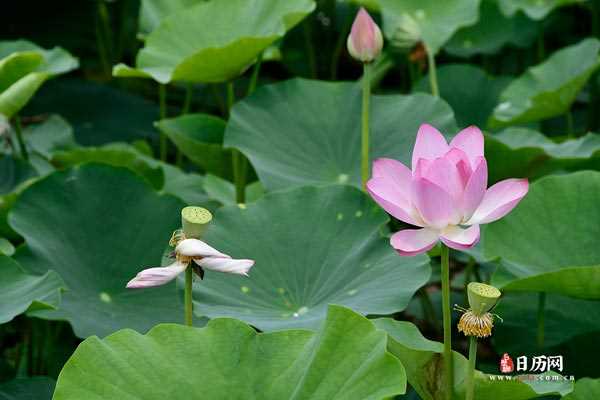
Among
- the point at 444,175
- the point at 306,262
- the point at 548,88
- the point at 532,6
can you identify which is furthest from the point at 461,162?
the point at 532,6

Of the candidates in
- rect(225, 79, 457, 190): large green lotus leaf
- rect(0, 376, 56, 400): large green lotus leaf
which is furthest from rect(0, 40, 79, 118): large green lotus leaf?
rect(0, 376, 56, 400): large green lotus leaf

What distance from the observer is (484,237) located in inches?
60.8

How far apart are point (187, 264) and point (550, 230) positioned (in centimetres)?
69

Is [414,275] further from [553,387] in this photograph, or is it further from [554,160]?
[554,160]

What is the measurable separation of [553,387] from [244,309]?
463 mm

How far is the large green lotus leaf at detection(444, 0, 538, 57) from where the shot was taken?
2912mm

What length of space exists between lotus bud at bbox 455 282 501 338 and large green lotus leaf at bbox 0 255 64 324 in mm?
623

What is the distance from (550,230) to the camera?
5.13 ft

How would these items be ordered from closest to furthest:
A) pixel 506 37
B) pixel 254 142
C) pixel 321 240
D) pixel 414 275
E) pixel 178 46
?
pixel 414 275 → pixel 321 240 → pixel 254 142 → pixel 178 46 → pixel 506 37

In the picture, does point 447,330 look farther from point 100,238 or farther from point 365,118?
point 100,238

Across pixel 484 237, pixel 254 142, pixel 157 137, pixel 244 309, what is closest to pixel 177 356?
pixel 244 309

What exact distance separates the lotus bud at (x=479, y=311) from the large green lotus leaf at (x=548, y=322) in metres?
0.68

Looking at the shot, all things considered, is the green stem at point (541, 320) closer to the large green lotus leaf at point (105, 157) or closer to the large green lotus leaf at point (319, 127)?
the large green lotus leaf at point (319, 127)

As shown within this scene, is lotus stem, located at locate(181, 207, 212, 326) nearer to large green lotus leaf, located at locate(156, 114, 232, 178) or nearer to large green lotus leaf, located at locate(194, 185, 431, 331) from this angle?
large green lotus leaf, located at locate(194, 185, 431, 331)
